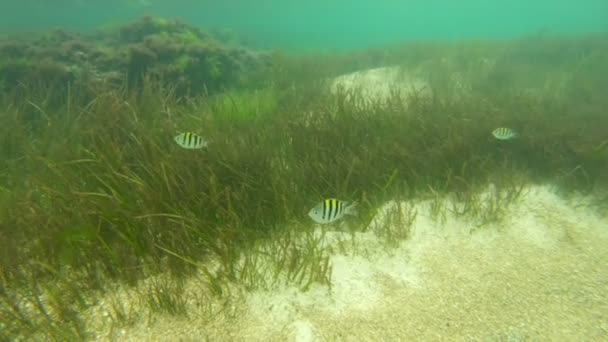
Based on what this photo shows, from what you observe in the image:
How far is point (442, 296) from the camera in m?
3.19

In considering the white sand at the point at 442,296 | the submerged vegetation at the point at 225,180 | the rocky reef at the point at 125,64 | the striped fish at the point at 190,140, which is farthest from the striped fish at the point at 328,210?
the rocky reef at the point at 125,64

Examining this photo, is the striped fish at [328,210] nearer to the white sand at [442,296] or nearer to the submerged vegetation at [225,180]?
the submerged vegetation at [225,180]

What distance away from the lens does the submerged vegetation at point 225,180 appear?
3045 mm

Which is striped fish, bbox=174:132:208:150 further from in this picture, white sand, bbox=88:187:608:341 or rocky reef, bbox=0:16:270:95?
rocky reef, bbox=0:16:270:95

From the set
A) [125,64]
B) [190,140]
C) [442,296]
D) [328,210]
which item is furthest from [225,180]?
[125,64]

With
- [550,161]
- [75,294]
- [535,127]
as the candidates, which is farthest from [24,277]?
[535,127]

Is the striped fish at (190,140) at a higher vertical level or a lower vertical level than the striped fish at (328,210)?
higher

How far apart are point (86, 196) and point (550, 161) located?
6691mm

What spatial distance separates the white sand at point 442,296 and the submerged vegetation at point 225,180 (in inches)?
8.1

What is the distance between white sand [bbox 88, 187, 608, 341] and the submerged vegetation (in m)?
0.20

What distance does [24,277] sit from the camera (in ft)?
9.80

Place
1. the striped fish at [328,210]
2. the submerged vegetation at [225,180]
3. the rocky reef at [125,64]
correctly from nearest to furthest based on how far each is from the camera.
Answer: the striped fish at [328,210]
the submerged vegetation at [225,180]
the rocky reef at [125,64]

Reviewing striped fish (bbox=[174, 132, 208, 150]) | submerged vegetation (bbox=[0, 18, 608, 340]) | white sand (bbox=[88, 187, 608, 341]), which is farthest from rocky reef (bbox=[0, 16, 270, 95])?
white sand (bbox=[88, 187, 608, 341])

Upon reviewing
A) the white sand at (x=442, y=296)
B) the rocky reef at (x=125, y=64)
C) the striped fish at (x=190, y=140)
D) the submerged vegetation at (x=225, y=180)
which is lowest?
the white sand at (x=442, y=296)
